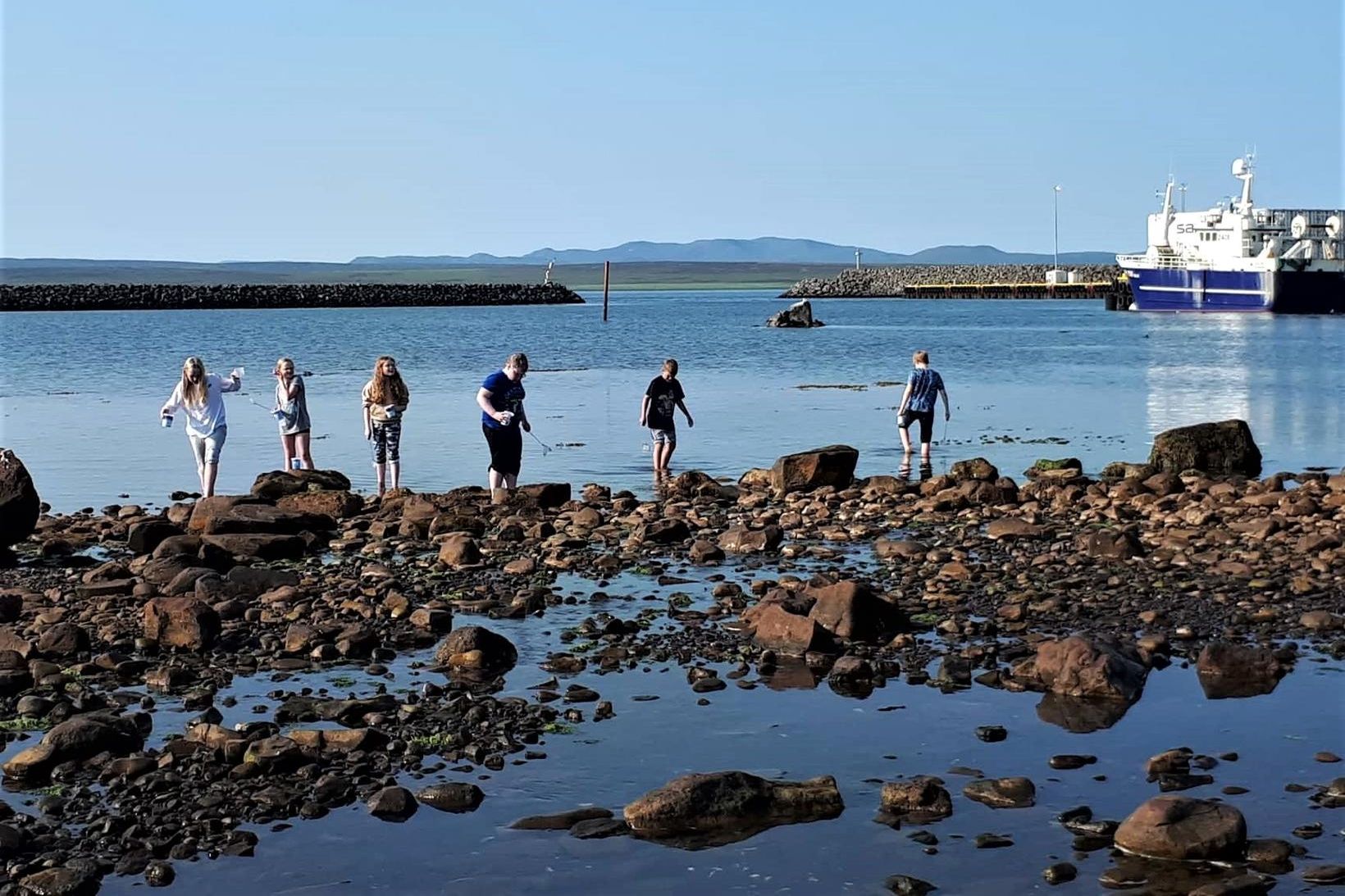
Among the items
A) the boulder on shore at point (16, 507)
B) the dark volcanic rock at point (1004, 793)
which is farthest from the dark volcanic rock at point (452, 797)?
the boulder on shore at point (16, 507)

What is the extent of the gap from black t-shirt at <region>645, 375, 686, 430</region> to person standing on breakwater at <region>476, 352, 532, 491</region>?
326cm

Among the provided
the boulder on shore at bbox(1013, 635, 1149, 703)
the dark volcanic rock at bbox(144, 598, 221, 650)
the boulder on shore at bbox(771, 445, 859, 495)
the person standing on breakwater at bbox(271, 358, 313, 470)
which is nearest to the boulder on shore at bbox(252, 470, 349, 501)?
the person standing on breakwater at bbox(271, 358, 313, 470)

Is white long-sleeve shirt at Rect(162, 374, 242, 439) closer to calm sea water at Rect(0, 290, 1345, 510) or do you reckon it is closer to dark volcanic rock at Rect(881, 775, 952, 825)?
calm sea water at Rect(0, 290, 1345, 510)

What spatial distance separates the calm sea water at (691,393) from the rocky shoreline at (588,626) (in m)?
4.46

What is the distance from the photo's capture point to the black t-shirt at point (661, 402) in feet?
71.1

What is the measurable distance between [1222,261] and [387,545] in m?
97.9

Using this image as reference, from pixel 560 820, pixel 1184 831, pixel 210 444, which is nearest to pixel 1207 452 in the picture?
pixel 210 444

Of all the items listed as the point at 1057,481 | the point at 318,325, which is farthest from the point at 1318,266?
the point at 1057,481

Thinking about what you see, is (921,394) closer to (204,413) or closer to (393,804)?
(204,413)

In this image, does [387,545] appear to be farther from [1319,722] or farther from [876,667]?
[1319,722]

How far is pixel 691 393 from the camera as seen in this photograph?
41.8 meters

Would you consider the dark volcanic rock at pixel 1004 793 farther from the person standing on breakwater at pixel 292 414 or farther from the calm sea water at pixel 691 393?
the person standing on breakwater at pixel 292 414

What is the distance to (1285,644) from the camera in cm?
1109

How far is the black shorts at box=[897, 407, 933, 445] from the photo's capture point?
75.3 feet
